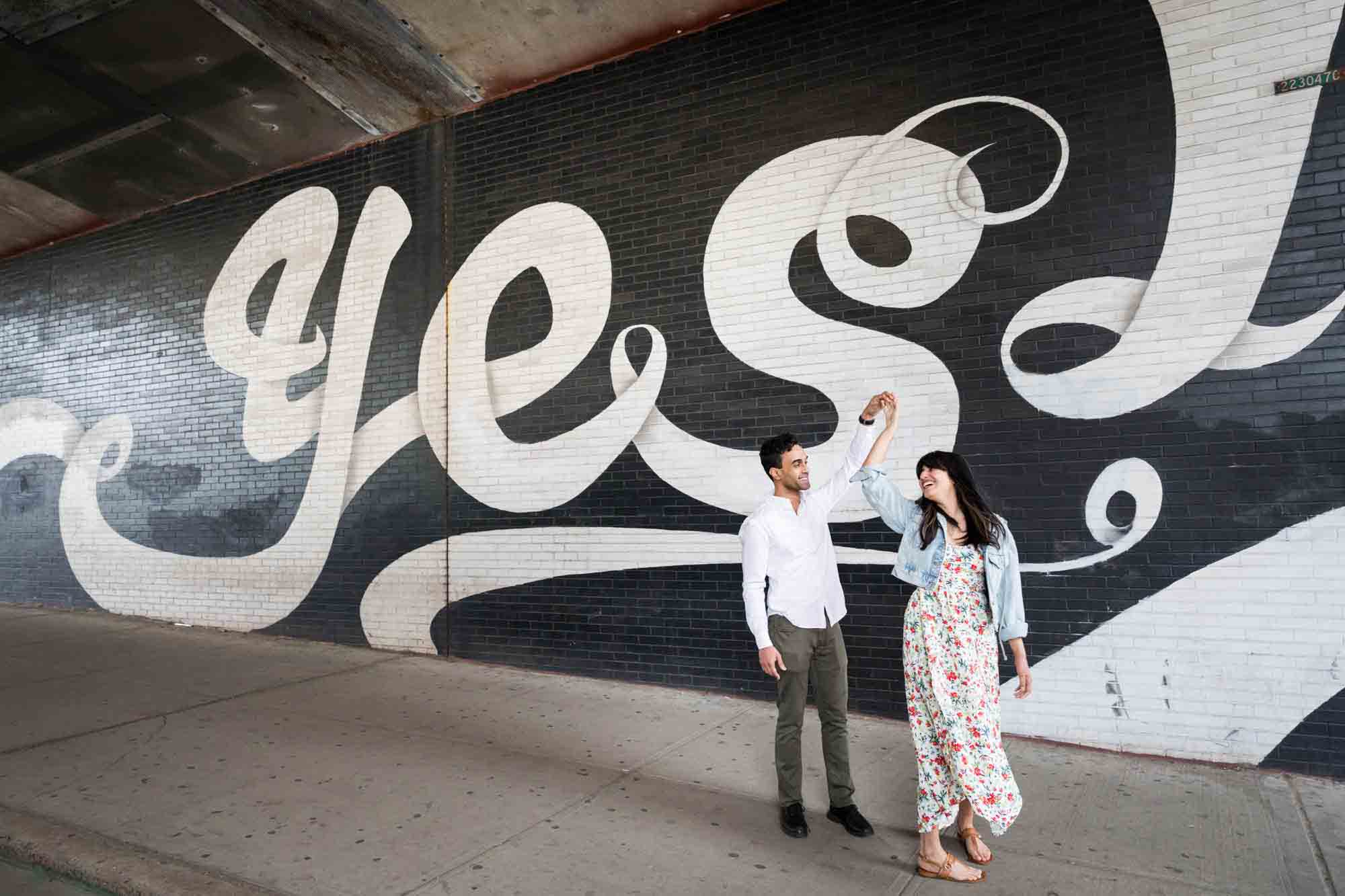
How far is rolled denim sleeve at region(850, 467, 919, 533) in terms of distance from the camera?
337 centimetres

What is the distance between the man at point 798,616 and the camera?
3.50m

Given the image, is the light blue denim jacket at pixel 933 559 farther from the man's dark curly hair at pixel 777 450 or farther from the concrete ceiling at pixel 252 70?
the concrete ceiling at pixel 252 70

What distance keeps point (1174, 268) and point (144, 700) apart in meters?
7.11

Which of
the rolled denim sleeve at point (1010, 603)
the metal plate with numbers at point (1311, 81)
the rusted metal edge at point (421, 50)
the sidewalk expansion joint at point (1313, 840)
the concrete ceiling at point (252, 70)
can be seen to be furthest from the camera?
the rusted metal edge at point (421, 50)

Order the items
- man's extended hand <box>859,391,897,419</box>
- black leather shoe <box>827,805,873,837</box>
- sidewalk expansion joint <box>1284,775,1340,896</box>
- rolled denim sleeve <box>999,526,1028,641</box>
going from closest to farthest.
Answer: sidewalk expansion joint <box>1284,775,1340,896</box> → rolled denim sleeve <box>999,526,1028,641</box> → man's extended hand <box>859,391,897,419</box> → black leather shoe <box>827,805,873,837</box>

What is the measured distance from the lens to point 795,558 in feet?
11.7

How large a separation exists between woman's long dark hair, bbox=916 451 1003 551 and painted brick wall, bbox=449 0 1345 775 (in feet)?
6.13

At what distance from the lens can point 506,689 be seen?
6.00 meters

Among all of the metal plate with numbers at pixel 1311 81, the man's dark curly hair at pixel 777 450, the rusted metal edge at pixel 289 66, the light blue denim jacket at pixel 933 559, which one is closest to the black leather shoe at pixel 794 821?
the light blue denim jacket at pixel 933 559

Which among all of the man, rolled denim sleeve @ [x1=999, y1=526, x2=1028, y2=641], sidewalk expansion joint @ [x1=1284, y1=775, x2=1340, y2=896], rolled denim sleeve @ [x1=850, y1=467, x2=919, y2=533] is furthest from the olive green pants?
sidewalk expansion joint @ [x1=1284, y1=775, x2=1340, y2=896]

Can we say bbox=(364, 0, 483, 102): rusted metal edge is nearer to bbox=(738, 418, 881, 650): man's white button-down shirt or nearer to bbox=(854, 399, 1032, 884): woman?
bbox=(738, 418, 881, 650): man's white button-down shirt

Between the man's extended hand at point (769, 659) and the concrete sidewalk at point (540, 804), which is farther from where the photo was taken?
the man's extended hand at point (769, 659)

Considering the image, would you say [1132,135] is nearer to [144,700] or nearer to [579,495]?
[579,495]

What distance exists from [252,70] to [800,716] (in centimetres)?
734
